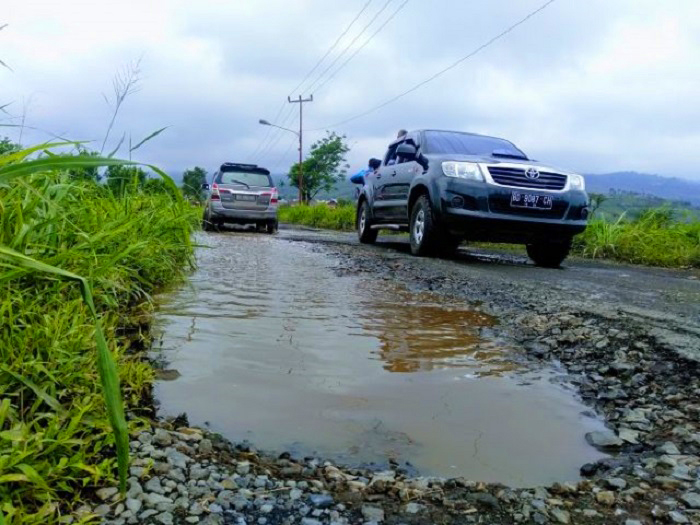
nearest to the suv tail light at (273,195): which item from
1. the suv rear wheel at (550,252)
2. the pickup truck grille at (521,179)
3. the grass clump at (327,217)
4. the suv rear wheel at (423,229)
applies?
the grass clump at (327,217)

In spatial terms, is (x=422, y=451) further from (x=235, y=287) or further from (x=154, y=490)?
(x=235, y=287)

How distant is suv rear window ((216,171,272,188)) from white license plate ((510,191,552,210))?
8541 millimetres

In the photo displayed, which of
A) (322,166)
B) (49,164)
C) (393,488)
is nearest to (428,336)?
(393,488)

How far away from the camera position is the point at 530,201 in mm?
7164

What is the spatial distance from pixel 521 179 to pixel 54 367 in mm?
6054

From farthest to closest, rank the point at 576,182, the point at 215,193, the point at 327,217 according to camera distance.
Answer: the point at 327,217
the point at 215,193
the point at 576,182

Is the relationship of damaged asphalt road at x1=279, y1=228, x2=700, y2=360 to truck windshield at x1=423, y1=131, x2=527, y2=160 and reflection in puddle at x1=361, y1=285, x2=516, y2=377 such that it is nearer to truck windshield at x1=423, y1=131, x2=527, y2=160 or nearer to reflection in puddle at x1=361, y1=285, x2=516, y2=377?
reflection in puddle at x1=361, y1=285, x2=516, y2=377

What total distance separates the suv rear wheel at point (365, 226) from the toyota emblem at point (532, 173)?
342cm

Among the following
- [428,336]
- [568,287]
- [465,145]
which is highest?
[465,145]

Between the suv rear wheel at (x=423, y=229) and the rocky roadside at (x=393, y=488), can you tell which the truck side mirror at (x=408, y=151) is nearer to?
the suv rear wheel at (x=423, y=229)

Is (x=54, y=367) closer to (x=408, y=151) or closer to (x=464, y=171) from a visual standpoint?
(x=464, y=171)

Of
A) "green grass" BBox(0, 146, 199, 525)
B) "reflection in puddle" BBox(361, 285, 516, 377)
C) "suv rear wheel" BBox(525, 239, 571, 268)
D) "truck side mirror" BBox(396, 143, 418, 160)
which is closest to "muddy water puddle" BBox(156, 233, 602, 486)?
"reflection in puddle" BBox(361, 285, 516, 377)

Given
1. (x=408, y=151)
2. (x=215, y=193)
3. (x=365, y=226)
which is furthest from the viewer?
(x=215, y=193)

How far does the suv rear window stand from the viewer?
48.0 feet
